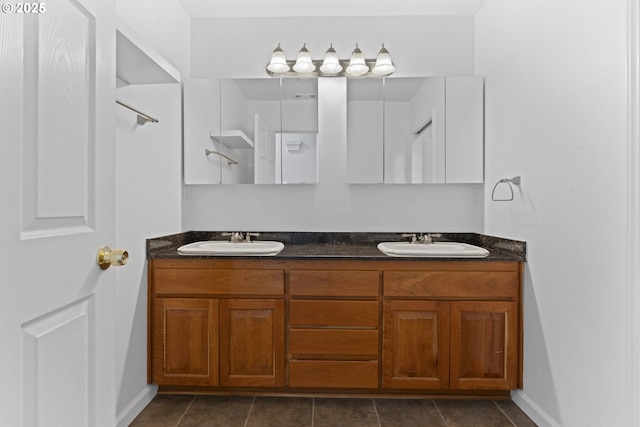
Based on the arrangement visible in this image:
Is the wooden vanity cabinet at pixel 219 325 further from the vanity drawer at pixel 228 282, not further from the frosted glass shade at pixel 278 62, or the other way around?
the frosted glass shade at pixel 278 62

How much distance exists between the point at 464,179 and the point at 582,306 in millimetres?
1116

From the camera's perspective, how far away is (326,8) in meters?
2.49

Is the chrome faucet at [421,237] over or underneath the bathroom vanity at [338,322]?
over

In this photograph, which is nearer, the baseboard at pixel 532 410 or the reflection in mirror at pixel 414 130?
the baseboard at pixel 532 410

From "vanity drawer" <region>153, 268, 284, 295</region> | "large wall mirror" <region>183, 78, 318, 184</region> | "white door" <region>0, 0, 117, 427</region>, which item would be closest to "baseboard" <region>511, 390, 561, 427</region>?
"vanity drawer" <region>153, 268, 284, 295</region>

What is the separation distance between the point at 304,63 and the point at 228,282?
1.50 meters

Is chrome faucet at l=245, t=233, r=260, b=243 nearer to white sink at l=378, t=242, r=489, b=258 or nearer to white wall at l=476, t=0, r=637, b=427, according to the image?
white sink at l=378, t=242, r=489, b=258

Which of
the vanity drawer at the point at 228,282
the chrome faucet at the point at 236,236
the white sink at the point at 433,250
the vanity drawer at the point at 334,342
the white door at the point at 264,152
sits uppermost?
the white door at the point at 264,152

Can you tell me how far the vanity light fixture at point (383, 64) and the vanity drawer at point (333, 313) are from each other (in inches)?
59.7

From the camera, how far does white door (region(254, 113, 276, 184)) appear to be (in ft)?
8.23

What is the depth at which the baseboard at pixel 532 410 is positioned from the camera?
5.86 feet

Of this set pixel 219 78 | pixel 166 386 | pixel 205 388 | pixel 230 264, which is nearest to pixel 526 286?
pixel 230 264

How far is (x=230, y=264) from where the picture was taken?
2.05 meters

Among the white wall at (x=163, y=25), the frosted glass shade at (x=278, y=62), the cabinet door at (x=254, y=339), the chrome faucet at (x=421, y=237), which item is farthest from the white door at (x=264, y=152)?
the chrome faucet at (x=421, y=237)
